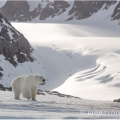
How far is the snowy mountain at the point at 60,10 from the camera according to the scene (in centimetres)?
15900

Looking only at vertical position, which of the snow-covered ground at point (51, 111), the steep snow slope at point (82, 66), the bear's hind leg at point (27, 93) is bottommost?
the snow-covered ground at point (51, 111)

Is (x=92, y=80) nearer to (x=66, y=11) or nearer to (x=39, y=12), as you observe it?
(x=66, y=11)

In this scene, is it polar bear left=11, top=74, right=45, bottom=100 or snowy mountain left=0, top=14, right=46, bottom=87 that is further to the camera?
snowy mountain left=0, top=14, right=46, bottom=87

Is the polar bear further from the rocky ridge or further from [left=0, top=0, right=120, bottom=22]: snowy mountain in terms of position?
[left=0, top=0, right=120, bottom=22]: snowy mountain

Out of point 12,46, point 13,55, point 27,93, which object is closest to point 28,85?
point 27,93

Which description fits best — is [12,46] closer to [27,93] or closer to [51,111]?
[27,93]

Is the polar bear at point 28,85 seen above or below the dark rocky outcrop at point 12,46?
below

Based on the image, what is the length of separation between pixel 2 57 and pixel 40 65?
8.41 meters

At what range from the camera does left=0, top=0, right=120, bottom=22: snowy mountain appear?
159m

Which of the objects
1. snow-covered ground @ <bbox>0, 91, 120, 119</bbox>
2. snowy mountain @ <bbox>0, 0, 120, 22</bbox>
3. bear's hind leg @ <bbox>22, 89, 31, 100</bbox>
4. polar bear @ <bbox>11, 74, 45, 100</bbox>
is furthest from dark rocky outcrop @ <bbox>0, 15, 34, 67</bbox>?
snowy mountain @ <bbox>0, 0, 120, 22</bbox>

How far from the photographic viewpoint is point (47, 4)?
189 m

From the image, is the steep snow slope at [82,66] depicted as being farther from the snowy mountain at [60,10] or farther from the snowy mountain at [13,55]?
the snowy mountain at [60,10]

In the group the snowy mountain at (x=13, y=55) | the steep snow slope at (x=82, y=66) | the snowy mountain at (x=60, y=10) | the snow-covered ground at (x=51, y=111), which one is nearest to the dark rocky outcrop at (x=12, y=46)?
the snowy mountain at (x=13, y=55)

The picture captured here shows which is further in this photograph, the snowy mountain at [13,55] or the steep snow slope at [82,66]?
the snowy mountain at [13,55]
